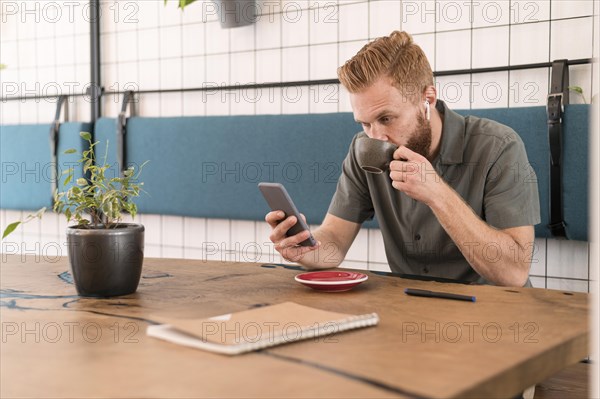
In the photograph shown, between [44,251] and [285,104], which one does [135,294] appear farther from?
[44,251]

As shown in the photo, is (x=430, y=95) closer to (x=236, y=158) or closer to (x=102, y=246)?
(x=102, y=246)

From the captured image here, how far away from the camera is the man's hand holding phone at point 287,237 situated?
1.75 meters

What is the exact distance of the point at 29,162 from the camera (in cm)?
409

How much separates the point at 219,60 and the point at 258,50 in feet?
0.82

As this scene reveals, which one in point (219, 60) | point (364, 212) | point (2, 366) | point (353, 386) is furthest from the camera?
point (219, 60)

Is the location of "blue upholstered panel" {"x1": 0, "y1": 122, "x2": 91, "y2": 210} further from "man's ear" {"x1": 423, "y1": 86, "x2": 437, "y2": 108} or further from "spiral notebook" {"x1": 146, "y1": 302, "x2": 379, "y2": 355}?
"spiral notebook" {"x1": 146, "y1": 302, "x2": 379, "y2": 355}

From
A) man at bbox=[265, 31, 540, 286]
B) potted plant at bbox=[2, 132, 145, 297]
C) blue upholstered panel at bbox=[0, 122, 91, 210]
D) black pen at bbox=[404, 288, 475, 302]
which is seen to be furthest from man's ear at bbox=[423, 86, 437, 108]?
blue upholstered panel at bbox=[0, 122, 91, 210]

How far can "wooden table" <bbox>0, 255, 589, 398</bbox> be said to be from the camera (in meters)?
0.88

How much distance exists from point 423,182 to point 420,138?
344mm

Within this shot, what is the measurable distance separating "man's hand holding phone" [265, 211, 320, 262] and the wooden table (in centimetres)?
19

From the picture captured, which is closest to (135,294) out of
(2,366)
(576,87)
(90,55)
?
(2,366)

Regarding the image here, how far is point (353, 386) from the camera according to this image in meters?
0.86

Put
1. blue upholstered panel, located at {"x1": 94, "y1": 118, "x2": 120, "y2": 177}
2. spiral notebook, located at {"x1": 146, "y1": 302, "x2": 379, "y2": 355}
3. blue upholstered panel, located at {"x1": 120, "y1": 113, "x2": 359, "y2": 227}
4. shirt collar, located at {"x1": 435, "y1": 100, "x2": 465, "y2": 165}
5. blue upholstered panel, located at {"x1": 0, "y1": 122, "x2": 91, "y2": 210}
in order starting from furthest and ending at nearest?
blue upholstered panel, located at {"x1": 0, "y1": 122, "x2": 91, "y2": 210}
blue upholstered panel, located at {"x1": 94, "y1": 118, "x2": 120, "y2": 177}
blue upholstered panel, located at {"x1": 120, "y1": 113, "x2": 359, "y2": 227}
shirt collar, located at {"x1": 435, "y1": 100, "x2": 465, "y2": 165}
spiral notebook, located at {"x1": 146, "y1": 302, "x2": 379, "y2": 355}

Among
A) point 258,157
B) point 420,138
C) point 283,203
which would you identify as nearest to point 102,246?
point 283,203
